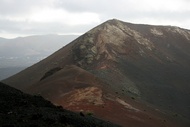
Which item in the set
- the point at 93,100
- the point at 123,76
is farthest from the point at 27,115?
the point at 123,76

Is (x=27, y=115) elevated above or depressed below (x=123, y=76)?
above

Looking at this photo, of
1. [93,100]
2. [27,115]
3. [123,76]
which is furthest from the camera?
[123,76]

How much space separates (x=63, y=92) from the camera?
1929 inches

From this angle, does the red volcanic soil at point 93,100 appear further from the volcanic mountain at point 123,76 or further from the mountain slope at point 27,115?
the mountain slope at point 27,115

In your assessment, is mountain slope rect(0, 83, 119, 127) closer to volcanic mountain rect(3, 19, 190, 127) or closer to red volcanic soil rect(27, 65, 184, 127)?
red volcanic soil rect(27, 65, 184, 127)

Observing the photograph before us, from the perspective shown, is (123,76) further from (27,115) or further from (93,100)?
(27,115)

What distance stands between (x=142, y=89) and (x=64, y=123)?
48.3 m

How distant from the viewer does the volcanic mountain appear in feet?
147

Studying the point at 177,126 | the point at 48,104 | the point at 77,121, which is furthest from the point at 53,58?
the point at 77,121

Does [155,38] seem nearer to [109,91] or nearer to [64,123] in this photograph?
[109,91]

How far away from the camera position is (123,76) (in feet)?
229

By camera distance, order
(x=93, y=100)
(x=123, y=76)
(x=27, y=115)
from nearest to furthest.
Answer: (x=27, y=115), (x=93, y=100), (x=123, y=76)

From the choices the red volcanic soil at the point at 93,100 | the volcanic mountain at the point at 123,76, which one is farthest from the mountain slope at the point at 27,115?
the volcanic mountain at the point at 123,76

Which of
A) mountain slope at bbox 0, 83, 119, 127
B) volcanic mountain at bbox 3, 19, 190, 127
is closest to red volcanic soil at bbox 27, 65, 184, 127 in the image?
volcanic mountain at bbox 3, 19, 190, 127
